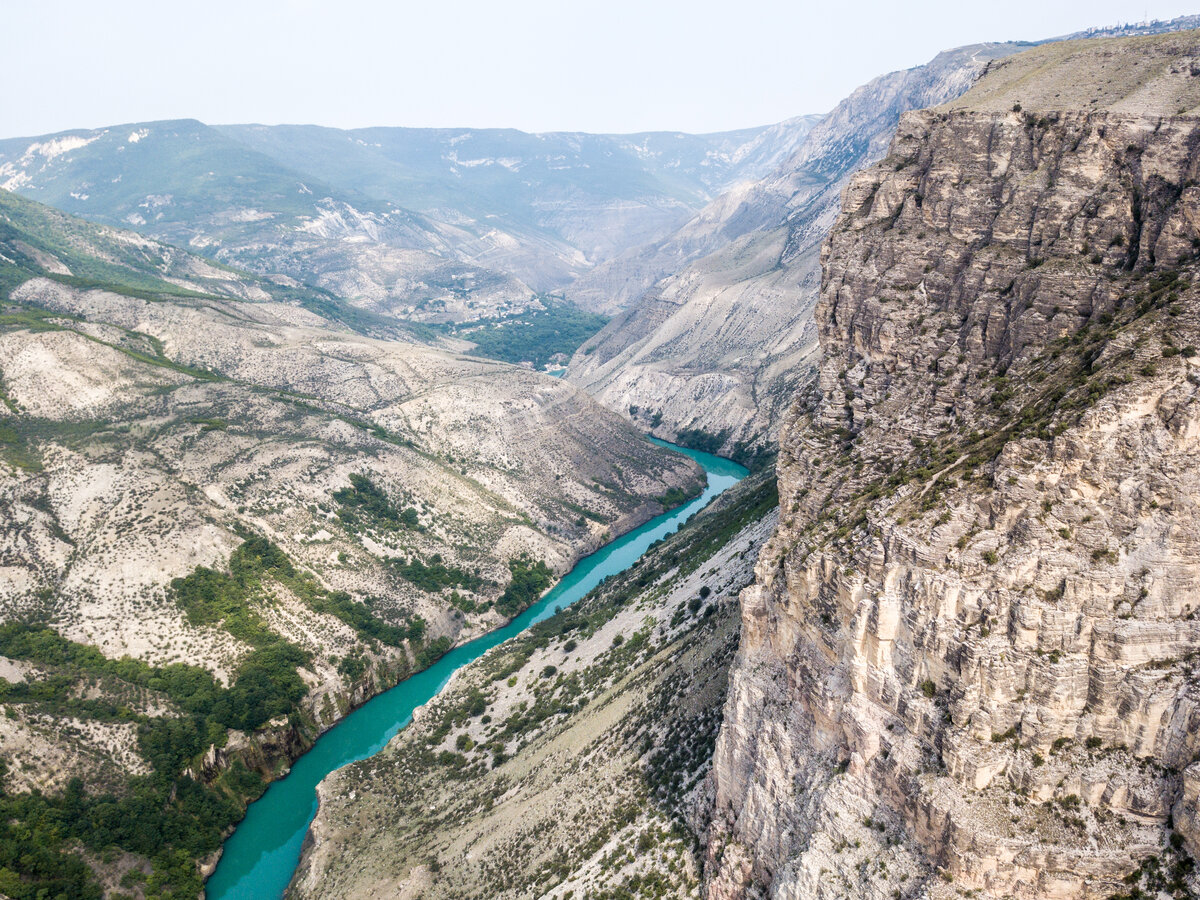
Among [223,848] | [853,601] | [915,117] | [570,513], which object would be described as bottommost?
[223,848]

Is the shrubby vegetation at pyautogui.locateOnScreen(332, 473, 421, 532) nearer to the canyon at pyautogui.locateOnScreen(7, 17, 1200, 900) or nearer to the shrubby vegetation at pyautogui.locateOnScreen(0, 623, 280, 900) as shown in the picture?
the canyon at pyautogui.locateOnScreen(7, 17, 1200, 900)

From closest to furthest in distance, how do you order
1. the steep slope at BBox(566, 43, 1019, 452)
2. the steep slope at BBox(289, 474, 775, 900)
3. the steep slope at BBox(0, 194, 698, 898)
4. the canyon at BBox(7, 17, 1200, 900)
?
the canyon at BBox(7, 17, 1200, 900)
the steep slope at BBox(289, 474, 775, 900)
the steep slope at BBox(0, 194, 698, 898)
the steep slope at BBox(566, 43, 1019, 452)

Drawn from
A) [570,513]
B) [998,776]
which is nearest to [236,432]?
[570,513]

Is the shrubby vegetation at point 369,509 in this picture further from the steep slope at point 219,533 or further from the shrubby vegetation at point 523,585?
the shrubby vegetation at point 523,585

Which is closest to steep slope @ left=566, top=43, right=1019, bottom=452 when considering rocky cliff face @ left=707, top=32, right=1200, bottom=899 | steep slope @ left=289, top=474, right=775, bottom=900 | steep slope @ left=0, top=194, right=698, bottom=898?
steep slope @ left=0, top=194, right=698, bottom=898

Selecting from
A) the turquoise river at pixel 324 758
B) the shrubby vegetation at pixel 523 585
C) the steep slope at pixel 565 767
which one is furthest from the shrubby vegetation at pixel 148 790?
the shrubby vegetation at pixel 523 585

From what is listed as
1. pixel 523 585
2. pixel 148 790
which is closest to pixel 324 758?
pixel 148 790

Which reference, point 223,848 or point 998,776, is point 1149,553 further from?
point 223,848
